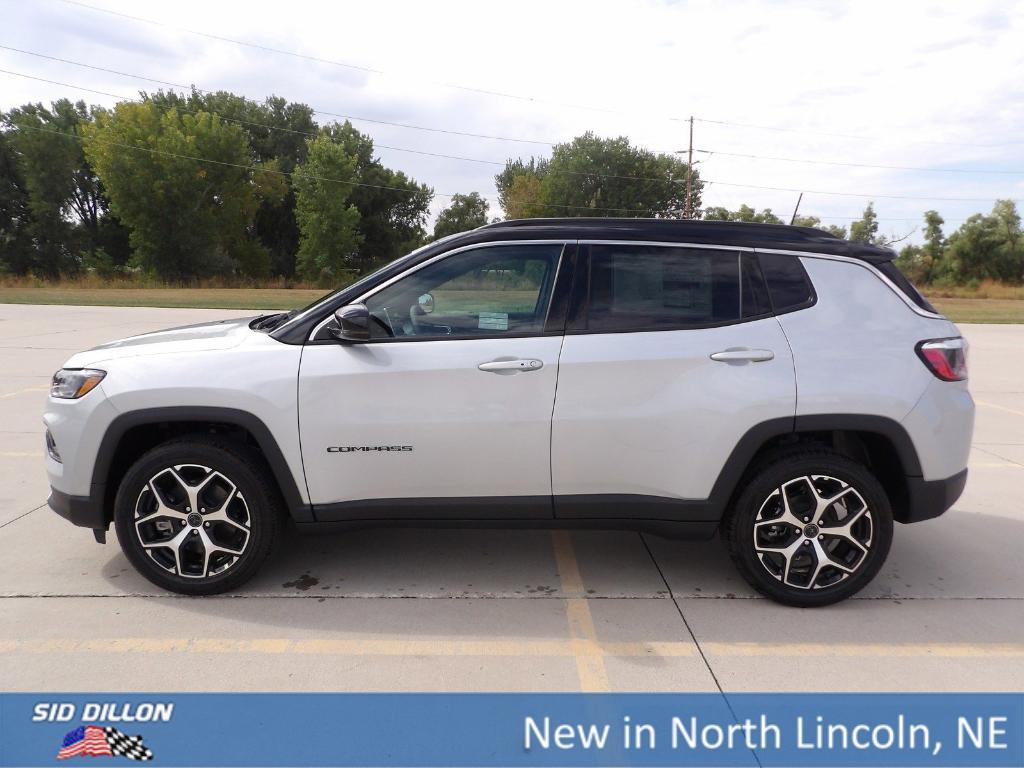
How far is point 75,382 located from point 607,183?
71.8m

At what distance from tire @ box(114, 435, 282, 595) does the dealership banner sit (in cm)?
86

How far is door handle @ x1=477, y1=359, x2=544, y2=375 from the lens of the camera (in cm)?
356

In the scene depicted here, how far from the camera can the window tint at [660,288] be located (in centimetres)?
366

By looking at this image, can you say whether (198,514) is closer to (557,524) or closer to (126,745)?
(126,745)

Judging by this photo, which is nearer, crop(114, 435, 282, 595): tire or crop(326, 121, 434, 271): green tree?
crop(114, 435, 282, 595): tire

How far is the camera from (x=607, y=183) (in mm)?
72125

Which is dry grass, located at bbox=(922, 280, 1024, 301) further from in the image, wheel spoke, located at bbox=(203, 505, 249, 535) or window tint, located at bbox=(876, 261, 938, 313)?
wheel spoke, located at bbox=(203, 505, 249, 535)

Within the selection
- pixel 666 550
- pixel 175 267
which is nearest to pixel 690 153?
pixel 175 267

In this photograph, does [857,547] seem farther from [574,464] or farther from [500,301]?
[500,301]

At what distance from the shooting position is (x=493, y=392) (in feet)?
11.7

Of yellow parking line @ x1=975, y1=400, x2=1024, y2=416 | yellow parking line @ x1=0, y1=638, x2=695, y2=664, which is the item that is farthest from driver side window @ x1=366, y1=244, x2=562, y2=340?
yellow parking line @ x1=975, y1=400, x2=1024, y2=416

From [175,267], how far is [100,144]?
29.4ft

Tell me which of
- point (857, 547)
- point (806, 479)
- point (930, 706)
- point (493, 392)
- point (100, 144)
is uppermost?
point (100, 144)

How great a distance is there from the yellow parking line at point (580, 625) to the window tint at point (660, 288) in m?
1.36
